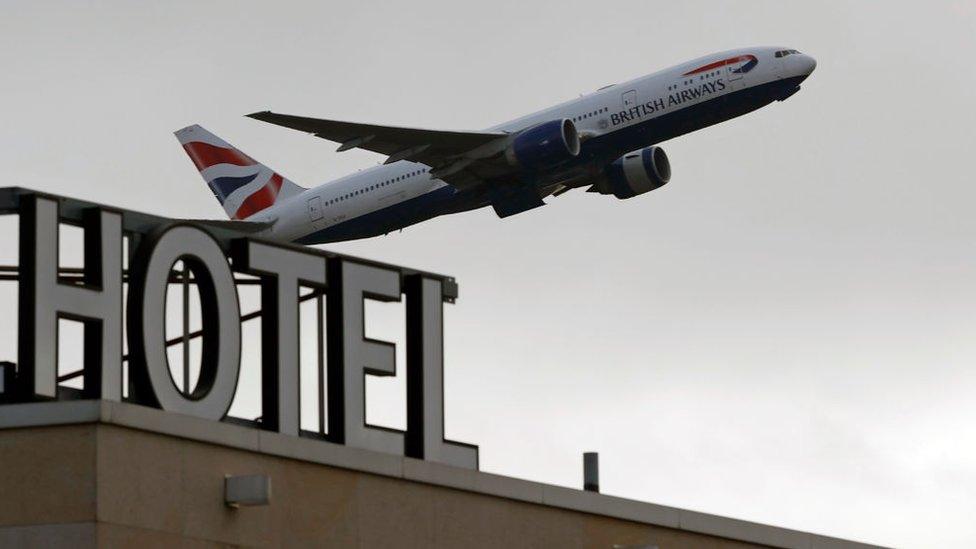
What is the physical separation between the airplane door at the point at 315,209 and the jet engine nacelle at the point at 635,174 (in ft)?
34.6

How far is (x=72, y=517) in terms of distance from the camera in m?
21.8

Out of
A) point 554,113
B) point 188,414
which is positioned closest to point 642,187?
point 554,113

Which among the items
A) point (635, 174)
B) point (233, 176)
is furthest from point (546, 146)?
point (233, 176)

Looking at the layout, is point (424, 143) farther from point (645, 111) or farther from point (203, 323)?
point (203, 323)

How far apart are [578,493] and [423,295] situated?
3.86 metres

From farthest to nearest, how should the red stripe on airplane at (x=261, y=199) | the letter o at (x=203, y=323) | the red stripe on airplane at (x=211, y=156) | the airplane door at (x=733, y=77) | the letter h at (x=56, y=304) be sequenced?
the red stripe on airplane at (x=211, y=156)
the red stripe on airplane at (x=261, y=199)
the airplane door at (x=733, y=77)
the letter o at (x=203, y=323)
the letter h at (x=56, y=304)

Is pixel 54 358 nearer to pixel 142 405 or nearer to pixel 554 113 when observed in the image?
pixel 142 405

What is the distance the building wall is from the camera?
2191 cm

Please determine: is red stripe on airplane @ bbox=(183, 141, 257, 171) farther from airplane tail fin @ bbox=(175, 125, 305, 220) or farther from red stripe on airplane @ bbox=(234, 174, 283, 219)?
red stripe on airplane @ bbox=(234, 174, 283, 219)

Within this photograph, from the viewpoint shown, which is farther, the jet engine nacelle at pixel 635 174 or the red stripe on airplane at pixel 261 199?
the red stripe on airplane at pixel 261 199

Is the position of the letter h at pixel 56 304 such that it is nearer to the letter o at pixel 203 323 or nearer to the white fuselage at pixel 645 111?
the letter o at pixel 203 323

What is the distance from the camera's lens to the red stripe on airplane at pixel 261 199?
3056 inches

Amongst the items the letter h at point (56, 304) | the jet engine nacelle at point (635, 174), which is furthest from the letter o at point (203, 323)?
the jet engine nacelle at point (635, 174)

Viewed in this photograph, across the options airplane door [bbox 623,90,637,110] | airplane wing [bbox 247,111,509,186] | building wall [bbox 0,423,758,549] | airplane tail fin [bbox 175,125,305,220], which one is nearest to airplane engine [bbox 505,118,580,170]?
airplane wing [bbox 247,111,509,186]
